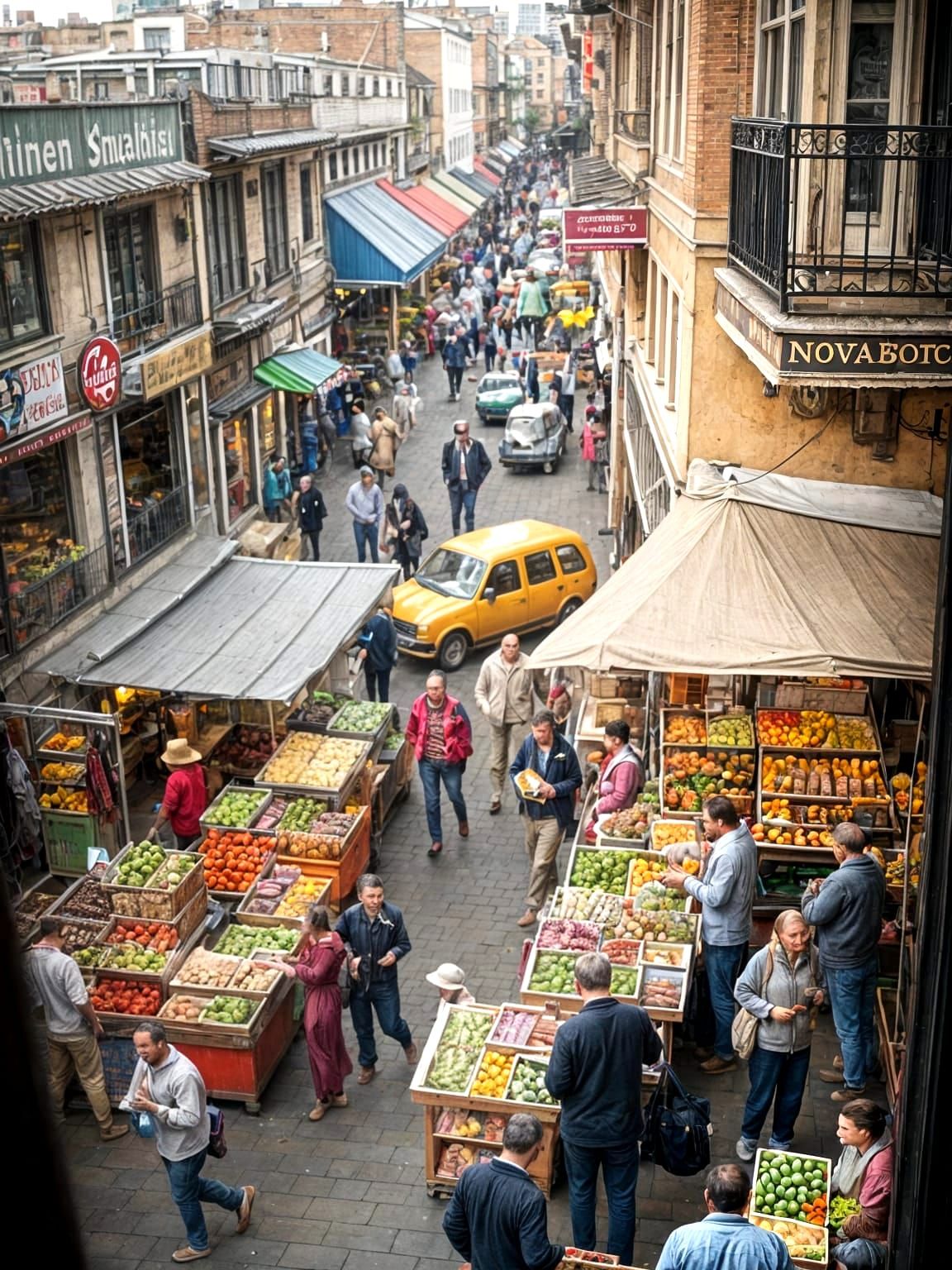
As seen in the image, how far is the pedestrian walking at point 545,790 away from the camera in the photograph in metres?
12.2

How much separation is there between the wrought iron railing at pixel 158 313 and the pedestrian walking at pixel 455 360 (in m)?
16.4

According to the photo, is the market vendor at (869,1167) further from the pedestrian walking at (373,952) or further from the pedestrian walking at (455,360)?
the pedestrian walking at (455,360)

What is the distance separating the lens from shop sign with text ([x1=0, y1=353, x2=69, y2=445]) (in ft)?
47.3

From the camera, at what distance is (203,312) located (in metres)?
21.6

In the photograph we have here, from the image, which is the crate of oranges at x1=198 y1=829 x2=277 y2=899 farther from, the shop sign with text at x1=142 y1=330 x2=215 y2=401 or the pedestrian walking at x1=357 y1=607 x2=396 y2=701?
the shop sign with text at x1=142 y1=330 x2=215 y2=401

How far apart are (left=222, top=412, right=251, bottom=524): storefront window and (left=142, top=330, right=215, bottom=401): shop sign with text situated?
2166 millimetres

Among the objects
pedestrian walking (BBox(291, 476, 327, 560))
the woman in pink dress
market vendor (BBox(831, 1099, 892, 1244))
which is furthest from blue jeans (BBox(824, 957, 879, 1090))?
pedestrian walking (BBox(291, 476, 327, 560))

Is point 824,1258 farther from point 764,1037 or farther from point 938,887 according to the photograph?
point 938,887

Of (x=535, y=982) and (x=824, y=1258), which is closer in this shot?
(x=824, y=1258)

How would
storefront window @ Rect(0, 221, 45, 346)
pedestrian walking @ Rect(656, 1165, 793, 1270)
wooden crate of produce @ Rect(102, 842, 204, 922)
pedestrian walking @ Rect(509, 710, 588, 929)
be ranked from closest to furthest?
1. pedestrian walking @ Rect(656, 1165, 793, 1270)
2. wooden crate of produce @ Rect(102, 842, 204, 922)
3. pedestrian walking @ Rect(509, 710, 588, 929)
4. storefront window @ Rect(0, 221, 45, 346)

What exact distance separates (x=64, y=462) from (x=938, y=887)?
15509mm

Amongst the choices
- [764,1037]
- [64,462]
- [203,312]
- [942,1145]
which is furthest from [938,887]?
[203,312]

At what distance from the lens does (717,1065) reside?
10188mm

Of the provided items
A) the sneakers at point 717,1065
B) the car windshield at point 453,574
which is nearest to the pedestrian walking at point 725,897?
the sneakers at point 717,1065
